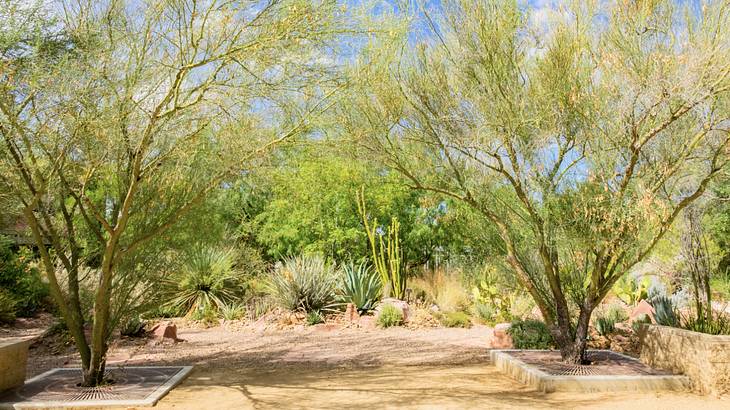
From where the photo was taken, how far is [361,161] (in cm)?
865

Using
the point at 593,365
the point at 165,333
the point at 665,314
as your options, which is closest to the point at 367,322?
the point at 165,333

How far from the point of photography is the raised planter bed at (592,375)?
7.19m

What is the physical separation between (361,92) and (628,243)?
12.4ft

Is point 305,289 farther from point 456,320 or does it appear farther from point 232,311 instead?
point 456,320

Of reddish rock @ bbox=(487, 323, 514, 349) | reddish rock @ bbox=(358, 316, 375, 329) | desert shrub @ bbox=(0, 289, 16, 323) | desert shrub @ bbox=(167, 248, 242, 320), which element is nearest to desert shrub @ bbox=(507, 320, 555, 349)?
reddish rock @ bbox=(487, 323, 514, 349)

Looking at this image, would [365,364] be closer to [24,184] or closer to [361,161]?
[361,161]

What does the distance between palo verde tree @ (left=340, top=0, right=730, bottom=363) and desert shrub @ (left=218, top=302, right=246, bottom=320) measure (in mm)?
7325

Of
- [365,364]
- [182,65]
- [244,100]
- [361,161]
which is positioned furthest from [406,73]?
[365,364]

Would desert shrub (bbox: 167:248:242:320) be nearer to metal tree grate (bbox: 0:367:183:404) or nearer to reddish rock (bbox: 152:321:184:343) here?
reddish rock (bbox: 152:321:184:343)

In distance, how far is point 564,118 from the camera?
7633mm

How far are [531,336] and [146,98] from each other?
6.95m

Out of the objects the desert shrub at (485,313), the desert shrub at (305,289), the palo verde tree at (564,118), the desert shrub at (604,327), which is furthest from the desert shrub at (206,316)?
the desert shrub at (604,327)

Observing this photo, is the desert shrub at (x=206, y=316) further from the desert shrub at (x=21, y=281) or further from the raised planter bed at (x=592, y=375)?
the raised planter bed at (x=592, y=375)

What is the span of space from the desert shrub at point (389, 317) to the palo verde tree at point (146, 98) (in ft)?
22.3
